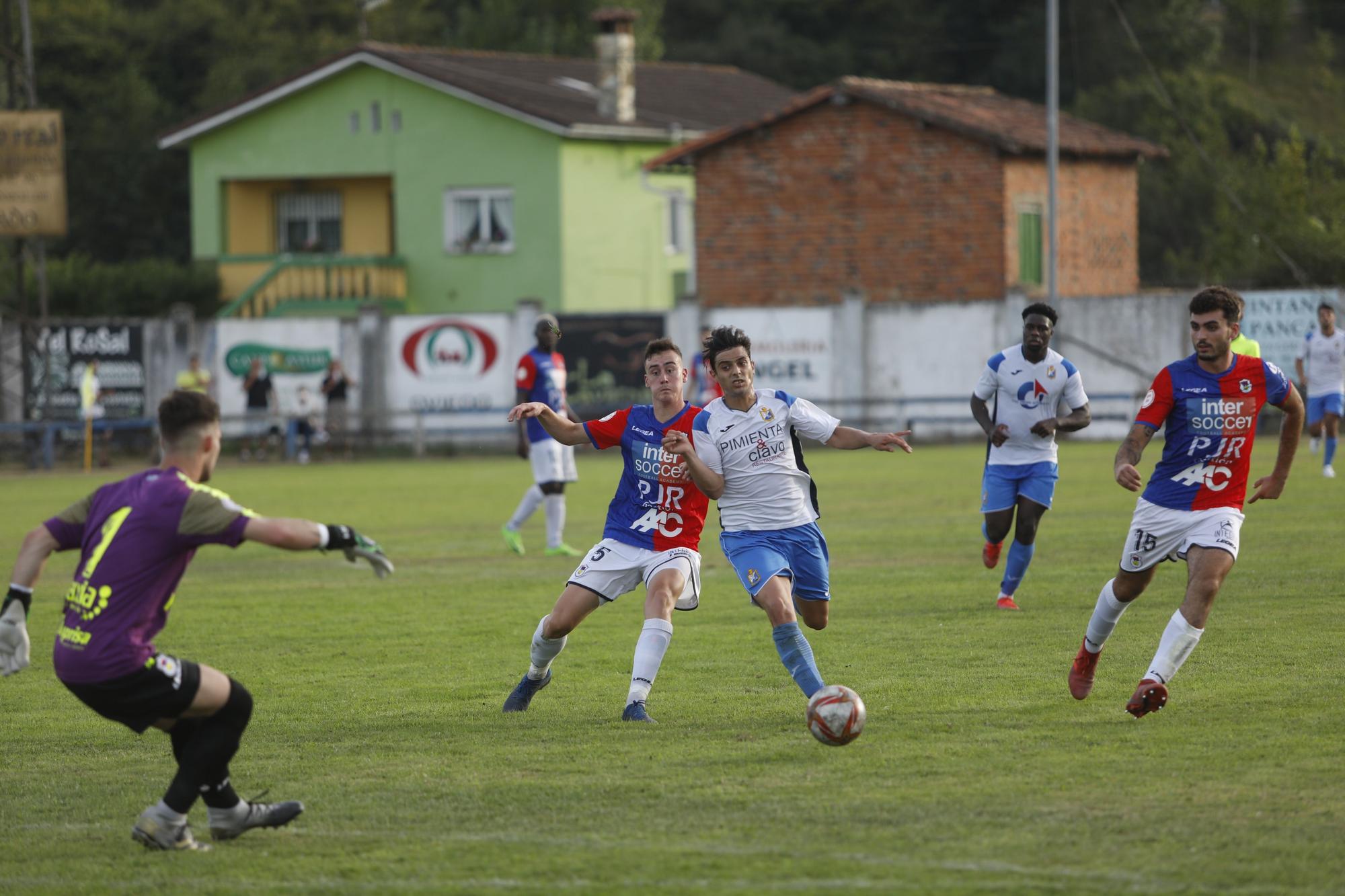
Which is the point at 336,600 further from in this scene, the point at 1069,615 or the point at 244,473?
the point at 244,473

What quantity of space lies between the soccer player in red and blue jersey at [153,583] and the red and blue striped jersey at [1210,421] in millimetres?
4024

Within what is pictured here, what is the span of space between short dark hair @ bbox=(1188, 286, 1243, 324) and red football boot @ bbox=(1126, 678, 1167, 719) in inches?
68.7

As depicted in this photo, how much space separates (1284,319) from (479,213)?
66.6 feet

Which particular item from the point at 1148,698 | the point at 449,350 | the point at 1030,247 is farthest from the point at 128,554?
the point at 1030,247

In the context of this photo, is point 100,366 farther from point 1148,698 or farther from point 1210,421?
point 1148,698

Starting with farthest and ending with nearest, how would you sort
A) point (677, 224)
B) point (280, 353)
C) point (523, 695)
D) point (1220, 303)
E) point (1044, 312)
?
point (677, 224), point (280, 353), point (1044, 312), point (523, 695), point (1220, 303)

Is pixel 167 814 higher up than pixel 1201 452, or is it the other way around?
pixel 1201 452

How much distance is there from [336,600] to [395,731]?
561 centimetres

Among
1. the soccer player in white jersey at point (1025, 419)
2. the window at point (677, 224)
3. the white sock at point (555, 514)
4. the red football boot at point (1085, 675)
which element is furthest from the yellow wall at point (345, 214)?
the red football boot at point (1085, 675)

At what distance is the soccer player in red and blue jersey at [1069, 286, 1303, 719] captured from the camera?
828 cm

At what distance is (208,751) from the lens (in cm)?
645

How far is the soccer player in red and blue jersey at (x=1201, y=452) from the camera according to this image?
27.2 feet

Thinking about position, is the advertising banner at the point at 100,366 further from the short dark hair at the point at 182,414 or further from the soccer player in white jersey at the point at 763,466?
the short dark hair at the point at 182,414

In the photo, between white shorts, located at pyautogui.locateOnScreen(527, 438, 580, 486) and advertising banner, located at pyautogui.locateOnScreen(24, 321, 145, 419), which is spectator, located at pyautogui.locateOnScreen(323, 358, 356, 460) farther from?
white shorts, located at pyautogui.locateOnScreen(527, 438, 580, 486)
